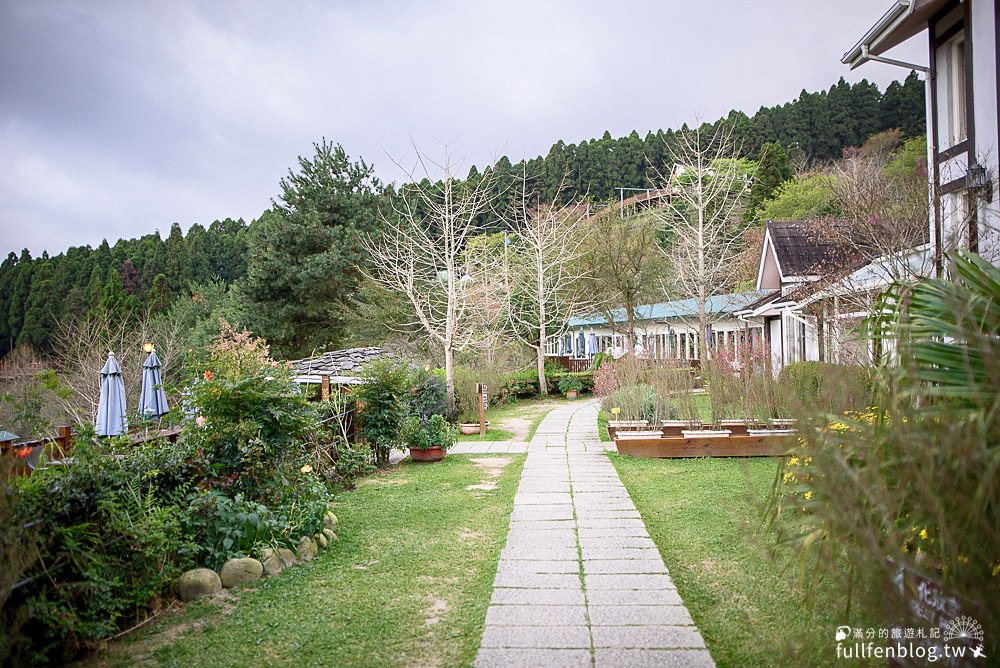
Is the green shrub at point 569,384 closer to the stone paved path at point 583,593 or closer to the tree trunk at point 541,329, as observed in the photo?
the tree trunk at point 541,329

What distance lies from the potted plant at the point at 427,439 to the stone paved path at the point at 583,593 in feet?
9.27

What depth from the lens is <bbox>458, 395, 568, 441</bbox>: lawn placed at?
1315 centimetres

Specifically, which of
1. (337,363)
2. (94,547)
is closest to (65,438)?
(94,547)

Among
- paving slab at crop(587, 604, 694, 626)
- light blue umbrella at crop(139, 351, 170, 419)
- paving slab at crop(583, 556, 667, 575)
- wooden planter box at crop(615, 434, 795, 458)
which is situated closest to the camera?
paving slab at crop(587, 604, 694, 626)

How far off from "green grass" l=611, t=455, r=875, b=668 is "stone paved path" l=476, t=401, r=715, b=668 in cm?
17

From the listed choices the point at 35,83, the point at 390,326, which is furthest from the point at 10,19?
the point at 390,326

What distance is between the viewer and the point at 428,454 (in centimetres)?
1011

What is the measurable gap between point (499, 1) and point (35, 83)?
34.9 ft

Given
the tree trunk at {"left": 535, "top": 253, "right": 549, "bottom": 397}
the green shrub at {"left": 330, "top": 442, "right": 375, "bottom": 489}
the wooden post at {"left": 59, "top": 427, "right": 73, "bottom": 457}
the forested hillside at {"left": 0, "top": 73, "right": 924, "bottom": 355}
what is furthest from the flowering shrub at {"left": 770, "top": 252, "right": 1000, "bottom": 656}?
the tree trunk at {"left": 535, "top": 253, "right": 549, "bottom": 397}

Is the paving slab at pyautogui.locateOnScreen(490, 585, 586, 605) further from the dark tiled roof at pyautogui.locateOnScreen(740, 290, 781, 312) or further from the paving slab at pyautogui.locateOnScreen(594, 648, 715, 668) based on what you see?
the dark tiled roof at pyautogui.locateOnScreen(740, 290, 781, 312)

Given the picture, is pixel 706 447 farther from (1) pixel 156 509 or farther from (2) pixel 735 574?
(1) pixel 156 509

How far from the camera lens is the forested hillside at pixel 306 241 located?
23.6m

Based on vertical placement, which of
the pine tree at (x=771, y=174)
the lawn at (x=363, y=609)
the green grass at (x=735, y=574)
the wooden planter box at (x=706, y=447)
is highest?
the pine tree at (x=771, y=174)

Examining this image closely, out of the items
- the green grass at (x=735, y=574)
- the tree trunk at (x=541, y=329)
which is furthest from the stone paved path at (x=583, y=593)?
the tree trunk at (x=541, y=329)
